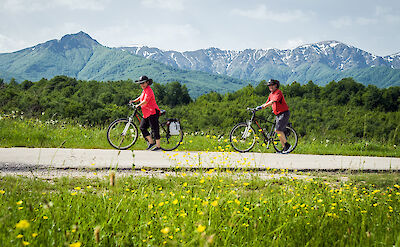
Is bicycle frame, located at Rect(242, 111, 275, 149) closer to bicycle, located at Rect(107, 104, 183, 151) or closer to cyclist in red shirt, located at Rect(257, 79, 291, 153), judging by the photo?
cyclist in red shirt, located at Rect(257, 79, 291, 153)

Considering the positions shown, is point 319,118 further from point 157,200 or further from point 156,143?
point 157,200

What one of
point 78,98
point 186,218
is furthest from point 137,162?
point 78,98

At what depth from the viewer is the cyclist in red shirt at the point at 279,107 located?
29.0 ft

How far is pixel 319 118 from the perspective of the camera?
69625mm

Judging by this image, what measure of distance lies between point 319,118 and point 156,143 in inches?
2629

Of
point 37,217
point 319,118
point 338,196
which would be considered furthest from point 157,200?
point 319,118

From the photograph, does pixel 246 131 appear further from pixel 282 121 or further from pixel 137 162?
pixel 137 162

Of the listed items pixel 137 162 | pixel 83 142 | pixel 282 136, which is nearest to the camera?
pixel 137 162

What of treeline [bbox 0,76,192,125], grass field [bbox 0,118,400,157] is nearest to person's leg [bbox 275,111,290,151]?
grass field [bbox 0,118,400,157]

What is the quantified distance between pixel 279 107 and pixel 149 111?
368 centimetres

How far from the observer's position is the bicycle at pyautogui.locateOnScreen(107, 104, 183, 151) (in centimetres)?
878

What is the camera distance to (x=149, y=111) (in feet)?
28.3

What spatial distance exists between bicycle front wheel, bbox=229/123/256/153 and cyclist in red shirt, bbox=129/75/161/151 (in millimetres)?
2255

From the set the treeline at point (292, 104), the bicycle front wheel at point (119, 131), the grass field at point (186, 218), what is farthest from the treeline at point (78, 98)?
the grass field at point (186, 218)
